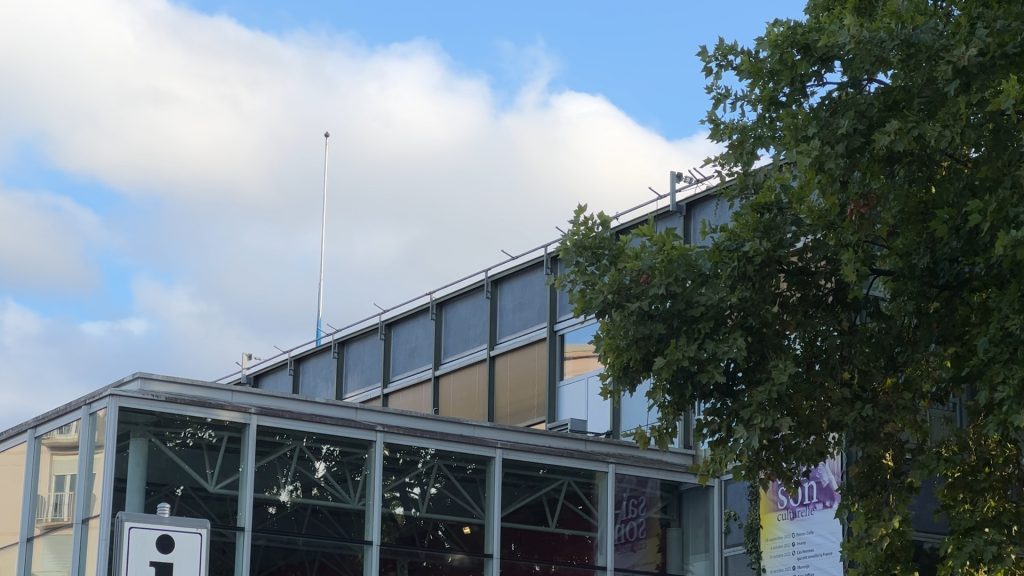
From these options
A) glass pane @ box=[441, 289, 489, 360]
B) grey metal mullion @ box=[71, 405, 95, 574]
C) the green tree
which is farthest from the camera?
glass pane @ box=[441, 289, 489, 360]

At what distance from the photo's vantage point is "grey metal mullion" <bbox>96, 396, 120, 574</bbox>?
20.3 m

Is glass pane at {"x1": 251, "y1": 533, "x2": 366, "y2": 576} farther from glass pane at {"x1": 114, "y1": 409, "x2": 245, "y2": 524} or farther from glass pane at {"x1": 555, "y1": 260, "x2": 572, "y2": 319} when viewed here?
glass pane at {"x1": 555, "y1": 260, "x2": 572, "y2": 319}

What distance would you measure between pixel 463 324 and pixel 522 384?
212cm

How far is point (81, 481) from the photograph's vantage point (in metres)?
20.8

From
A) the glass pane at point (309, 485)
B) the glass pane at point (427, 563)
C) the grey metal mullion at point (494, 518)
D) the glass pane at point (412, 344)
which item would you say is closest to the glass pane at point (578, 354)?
the glass pane at point (412, 344)

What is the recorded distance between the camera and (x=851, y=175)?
1653 centimetres

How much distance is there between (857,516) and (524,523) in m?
7.58

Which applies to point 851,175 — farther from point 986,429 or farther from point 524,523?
point 524,523

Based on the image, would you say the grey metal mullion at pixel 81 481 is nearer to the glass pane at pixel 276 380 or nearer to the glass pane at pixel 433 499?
the glass pane at pixel 433 499

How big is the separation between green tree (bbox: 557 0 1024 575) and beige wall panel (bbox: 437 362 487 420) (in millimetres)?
11579

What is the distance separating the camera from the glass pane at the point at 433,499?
74.9 feet

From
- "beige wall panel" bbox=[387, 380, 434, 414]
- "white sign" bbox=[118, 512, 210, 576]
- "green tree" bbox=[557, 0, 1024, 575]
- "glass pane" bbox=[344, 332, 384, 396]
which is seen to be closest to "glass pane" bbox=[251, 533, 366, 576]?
"green tree" bbox=[557, 0, 1024, 575]

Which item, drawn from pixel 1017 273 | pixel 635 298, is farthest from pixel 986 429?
pixel 635 298

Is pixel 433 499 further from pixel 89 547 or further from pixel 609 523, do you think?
pixel 89 547
